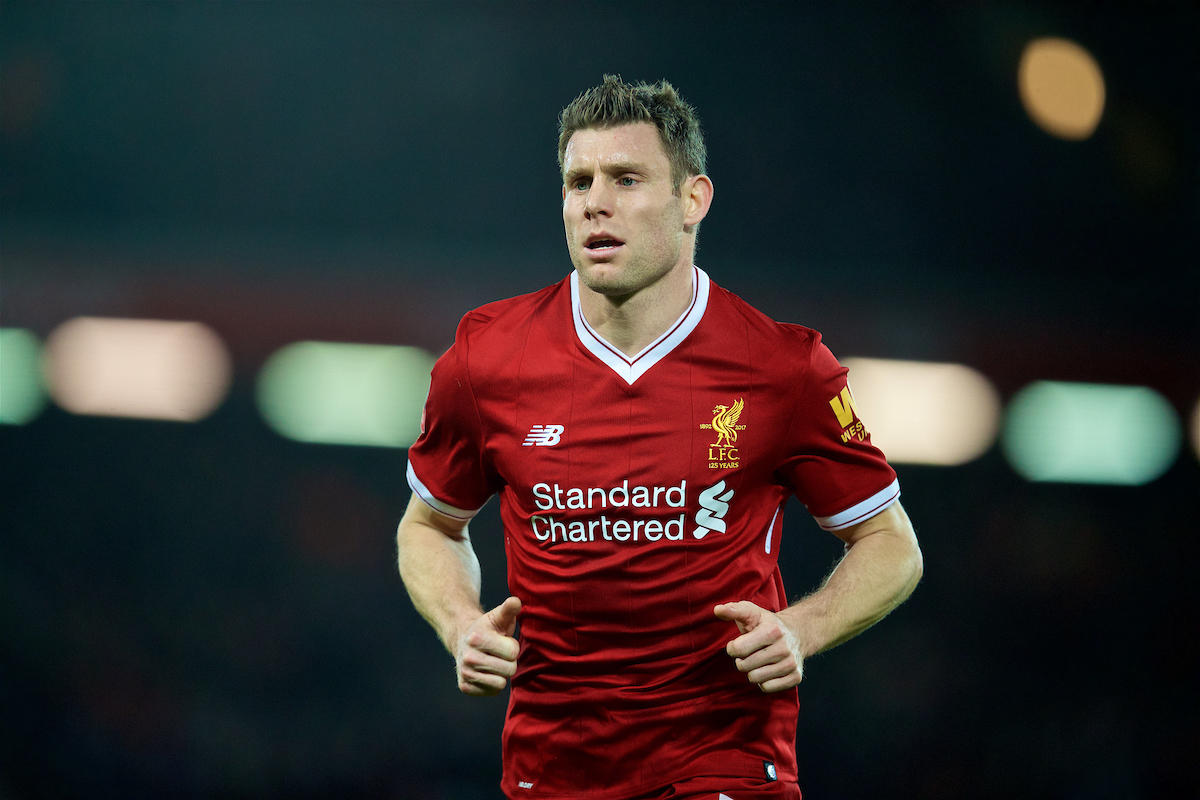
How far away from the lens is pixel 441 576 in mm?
2018

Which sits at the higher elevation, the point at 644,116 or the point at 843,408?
the point at 644,116

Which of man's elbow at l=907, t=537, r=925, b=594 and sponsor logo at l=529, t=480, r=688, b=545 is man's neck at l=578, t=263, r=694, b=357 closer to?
sponsor logo at l=529, t=480, r=688, b=545

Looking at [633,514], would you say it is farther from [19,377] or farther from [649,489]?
[19,377]

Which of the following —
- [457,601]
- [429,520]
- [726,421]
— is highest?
[726,421]

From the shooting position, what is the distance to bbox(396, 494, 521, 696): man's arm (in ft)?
5.25

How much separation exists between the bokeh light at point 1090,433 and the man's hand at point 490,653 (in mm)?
3148

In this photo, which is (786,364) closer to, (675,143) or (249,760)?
(675,143)

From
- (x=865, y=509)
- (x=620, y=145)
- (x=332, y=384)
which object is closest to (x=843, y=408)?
(x=865, y=509)

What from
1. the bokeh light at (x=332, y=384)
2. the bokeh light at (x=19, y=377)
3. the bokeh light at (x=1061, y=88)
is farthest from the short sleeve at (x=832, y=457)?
the bokeh light at (x=19, y=377)

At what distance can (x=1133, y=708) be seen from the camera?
4.15 metres

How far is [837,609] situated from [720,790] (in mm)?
392

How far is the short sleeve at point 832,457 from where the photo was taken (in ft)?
6.19

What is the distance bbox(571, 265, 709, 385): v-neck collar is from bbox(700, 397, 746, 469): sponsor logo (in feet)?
0.53

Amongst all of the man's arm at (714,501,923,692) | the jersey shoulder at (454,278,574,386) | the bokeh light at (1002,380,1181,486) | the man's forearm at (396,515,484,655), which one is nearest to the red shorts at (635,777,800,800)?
the man's arm at (714,501,923,692)
